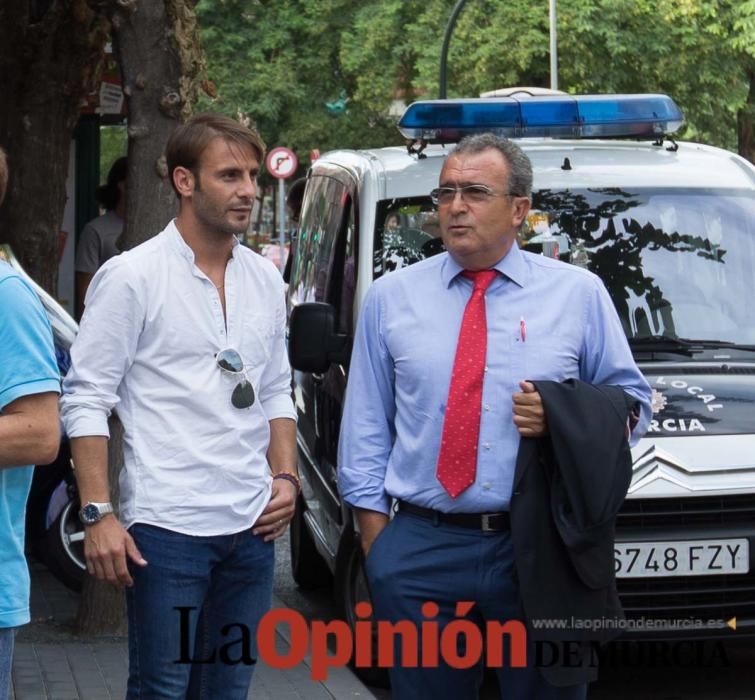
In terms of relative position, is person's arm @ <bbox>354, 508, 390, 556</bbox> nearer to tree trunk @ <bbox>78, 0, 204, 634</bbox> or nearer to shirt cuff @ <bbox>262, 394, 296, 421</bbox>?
shirt cuff @ <bbox>262, 394, 296, 421</bbox>

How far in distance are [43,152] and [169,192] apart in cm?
225

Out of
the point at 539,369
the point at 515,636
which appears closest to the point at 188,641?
the point at 515,636

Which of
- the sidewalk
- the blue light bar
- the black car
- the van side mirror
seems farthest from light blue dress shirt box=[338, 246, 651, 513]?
the black car

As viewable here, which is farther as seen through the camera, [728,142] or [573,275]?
[728,142]

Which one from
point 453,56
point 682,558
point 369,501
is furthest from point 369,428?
point 453,56

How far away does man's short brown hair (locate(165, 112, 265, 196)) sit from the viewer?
13.2 feet

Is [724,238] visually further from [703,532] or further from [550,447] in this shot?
[550,447]

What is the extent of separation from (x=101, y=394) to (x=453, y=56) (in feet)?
99.7

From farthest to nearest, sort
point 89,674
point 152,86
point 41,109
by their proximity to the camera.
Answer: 1. point 41,109
2. point 152,86
3. point 89,674

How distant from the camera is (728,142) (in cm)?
3562

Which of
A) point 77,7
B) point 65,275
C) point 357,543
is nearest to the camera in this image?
point 357,543

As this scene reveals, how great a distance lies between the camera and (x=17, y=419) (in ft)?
10.7

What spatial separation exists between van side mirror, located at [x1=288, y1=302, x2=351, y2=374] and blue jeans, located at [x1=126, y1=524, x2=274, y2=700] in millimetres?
2148

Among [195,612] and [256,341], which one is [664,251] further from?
[195,612]
